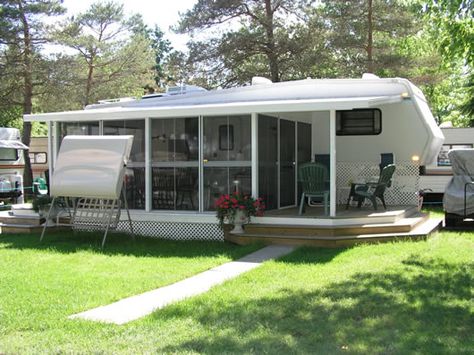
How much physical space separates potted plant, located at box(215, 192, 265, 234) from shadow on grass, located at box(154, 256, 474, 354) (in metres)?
3.17

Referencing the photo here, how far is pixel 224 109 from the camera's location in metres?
9.75

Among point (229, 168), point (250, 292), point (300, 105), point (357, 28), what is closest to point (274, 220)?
point (229, 168)

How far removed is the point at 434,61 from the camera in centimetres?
2133

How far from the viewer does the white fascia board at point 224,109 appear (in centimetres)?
908

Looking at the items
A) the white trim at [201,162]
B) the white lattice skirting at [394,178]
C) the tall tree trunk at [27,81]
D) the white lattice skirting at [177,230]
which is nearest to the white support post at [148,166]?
the white lattice skirting at [177,230]

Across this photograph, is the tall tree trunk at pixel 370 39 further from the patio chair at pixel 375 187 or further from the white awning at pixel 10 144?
the white awning at pixel 10 144

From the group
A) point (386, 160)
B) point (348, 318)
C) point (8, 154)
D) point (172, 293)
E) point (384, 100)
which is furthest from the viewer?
point (8, 154)

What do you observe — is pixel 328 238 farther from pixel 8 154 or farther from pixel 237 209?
A: pixel 8 154

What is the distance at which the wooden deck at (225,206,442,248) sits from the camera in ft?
29.5

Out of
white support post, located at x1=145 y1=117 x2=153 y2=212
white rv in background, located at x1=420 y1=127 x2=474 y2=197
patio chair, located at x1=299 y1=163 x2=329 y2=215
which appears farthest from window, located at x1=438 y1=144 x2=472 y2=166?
white support post, located at x1=145 y1=117 x2=153 y2=212

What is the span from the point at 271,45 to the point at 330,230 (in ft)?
45.7

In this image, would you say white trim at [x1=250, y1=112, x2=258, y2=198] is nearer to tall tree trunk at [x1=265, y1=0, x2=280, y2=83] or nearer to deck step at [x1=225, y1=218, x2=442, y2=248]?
deck step at [x1=225, y1=218, x2=442, y2=248]

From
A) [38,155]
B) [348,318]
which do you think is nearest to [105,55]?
[38,155]

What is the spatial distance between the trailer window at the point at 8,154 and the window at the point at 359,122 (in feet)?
41.3
